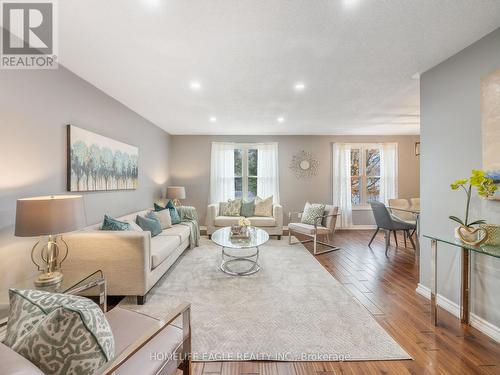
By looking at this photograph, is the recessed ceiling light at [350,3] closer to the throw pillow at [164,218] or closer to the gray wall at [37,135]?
the gray wall at [37,135]

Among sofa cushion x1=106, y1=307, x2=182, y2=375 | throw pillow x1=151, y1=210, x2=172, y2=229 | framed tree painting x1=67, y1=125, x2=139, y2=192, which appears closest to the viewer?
sofa cushion x1=106, y1=307, x2=182, y2=375

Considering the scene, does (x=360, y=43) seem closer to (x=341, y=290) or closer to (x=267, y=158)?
(x=341, y=290)

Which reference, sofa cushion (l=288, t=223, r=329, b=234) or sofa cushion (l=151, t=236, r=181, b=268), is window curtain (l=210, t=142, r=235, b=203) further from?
sofa cushion (l=151, t=236, r=181, b=268)

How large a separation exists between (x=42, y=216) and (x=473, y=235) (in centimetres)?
331

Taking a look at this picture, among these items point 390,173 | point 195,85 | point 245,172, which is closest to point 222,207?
point 245,172

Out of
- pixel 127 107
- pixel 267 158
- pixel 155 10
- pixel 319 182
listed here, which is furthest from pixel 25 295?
pixel 319 182

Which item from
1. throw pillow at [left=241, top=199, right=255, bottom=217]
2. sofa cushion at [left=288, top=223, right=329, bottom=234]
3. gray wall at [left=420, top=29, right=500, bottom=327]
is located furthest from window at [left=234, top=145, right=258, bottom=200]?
gray wall at [left=420, top=29, right=500, bottom=327]

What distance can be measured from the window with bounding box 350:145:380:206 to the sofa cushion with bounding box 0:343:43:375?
20.0 feet

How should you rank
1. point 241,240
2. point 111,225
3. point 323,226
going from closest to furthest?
point 111,225 → point 241,240 → point 323,226

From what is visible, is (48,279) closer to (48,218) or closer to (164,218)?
(48,218)

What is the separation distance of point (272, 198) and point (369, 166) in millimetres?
2764

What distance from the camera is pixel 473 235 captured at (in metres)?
1.74

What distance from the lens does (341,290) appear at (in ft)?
8.38

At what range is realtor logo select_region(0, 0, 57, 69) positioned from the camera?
155cm
